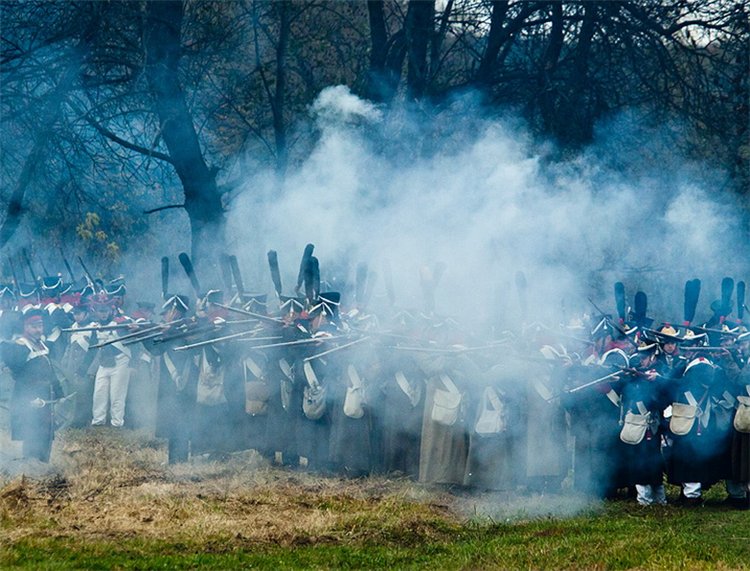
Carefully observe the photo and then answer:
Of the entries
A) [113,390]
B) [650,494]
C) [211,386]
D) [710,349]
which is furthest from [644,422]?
[113,390]

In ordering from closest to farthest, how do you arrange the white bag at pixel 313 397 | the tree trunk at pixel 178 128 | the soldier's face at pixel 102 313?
1. the white bag at pixel 313 397
2. the soldier's face at pixel 102 313
3. the tree trunk at pixel 178 128

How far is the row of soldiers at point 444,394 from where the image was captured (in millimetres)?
11641

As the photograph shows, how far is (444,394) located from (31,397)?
4202mm

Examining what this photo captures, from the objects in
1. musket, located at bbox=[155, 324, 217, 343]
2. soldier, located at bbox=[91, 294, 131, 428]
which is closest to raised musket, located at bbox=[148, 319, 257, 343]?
musket, located at bbox=[155, 324, 217, 343]

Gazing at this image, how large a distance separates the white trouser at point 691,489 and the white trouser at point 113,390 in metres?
6.98

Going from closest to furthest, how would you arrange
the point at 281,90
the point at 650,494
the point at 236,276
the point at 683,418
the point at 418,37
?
the point at 683,418 → the point at 650,494 → the point at 236,276 → the point at 418,37 → the point at 281,90

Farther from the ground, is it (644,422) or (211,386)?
(211,386)

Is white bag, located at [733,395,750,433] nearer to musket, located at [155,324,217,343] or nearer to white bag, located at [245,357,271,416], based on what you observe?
white bag, located at [245,357,271,416]

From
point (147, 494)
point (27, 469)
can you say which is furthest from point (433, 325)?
point (27, 469)

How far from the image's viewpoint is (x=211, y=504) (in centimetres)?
1036

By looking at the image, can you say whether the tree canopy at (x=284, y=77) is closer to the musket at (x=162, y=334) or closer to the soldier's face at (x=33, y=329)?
the musket at (x=162, y=334)

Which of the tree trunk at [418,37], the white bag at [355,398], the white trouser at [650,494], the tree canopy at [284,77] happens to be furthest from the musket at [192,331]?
the tree trunk at [418,37]

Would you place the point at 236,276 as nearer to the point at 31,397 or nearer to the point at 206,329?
the point at 206,329

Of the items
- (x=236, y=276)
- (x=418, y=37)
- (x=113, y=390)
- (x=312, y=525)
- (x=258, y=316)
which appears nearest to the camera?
(x=312, y=525)
